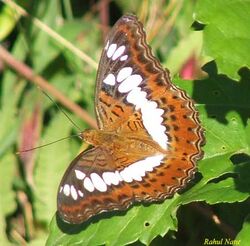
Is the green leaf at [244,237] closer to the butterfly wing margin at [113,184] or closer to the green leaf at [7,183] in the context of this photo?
the butterfly wing margin at [113,184]

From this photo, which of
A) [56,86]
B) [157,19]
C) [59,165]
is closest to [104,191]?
[59,165]

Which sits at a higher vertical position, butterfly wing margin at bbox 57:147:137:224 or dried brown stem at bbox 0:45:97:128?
butterfly wing margin at bbox 57:147:137:224

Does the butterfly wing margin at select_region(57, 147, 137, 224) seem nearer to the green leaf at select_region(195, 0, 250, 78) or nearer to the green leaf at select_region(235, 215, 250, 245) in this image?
the green leaf at select_region(235, 215, 250, 245)

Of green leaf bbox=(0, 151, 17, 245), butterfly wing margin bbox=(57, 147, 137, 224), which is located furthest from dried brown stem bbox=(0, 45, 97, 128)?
butterfly wing margin bbox=(57, 147, 137, 224)

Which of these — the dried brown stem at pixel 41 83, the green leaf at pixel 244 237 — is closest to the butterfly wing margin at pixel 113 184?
the green leaf at pixel 244 237

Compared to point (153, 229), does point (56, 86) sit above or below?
below

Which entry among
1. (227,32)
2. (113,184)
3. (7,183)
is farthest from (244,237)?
(7,183)

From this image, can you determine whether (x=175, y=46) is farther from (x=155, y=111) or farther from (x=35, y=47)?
(x=155, y=111)
